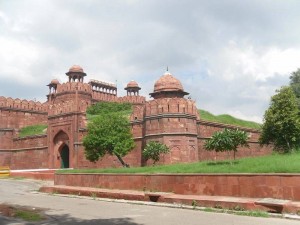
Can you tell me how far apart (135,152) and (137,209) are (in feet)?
44.4

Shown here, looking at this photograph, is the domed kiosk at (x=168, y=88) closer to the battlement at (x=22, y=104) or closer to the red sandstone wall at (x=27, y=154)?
the red sandstone wall at (x=27, y=154)

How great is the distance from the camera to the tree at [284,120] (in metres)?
18.6

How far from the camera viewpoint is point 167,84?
24.1m

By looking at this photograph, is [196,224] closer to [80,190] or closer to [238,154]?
[80,190]

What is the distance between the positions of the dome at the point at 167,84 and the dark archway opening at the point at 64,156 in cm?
1040

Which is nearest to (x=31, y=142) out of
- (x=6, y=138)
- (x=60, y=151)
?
(x=6, y=138)

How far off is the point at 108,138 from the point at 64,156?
11226 mm

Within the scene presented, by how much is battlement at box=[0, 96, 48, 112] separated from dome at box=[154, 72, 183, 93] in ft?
63.2

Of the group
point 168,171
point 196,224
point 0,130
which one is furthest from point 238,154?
point 0,130

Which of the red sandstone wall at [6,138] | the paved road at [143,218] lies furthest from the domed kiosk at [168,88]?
the red sandstone wall at [6,138]

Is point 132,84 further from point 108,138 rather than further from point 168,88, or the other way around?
point 108,138

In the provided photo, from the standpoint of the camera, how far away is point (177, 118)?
22.0 m

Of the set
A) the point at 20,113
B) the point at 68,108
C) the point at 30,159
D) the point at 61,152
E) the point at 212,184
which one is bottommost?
the point at 212,184

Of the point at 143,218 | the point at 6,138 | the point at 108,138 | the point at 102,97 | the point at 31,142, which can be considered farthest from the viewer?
the point at 102,97
